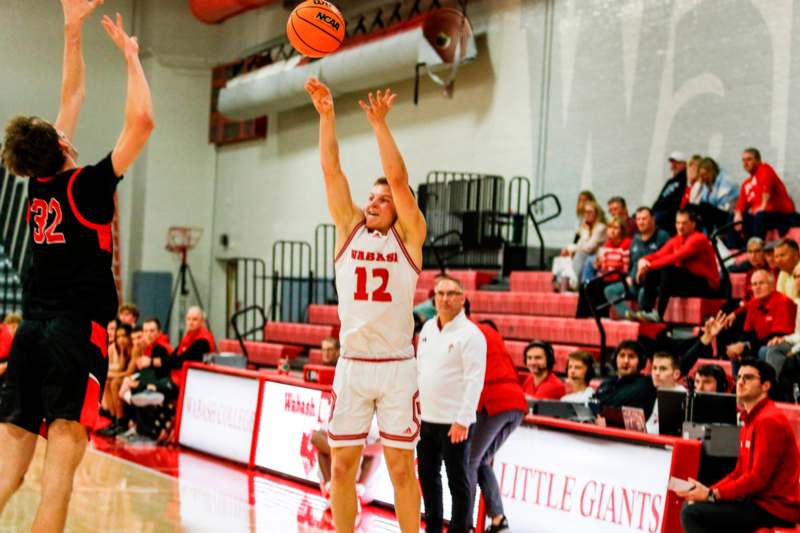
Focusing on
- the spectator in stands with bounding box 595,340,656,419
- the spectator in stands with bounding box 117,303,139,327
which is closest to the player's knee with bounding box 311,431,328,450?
the spectator in stands with bounding box 595,340,656,419

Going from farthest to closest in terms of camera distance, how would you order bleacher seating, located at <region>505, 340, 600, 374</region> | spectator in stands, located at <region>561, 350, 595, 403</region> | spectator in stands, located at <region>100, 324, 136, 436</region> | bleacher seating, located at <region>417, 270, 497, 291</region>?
1. bleacher seating, located at <region>417, 270, 497, 291</region>
2. spectator in stands, located at <region>100, 324, 136, 436</region>
3. bleacher seating, located at <region>505, 340, 600, 374</region>
4. spectator in stands, located at <region>561, 350, 595, 403</region>

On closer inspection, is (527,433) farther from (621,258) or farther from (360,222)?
(621,258)

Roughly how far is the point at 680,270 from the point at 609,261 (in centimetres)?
132

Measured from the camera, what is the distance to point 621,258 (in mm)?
12781

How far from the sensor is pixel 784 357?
8.89 metres

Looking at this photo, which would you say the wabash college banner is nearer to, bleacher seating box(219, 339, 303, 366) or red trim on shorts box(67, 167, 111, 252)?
red trim on shorts box(67, 167, 111, 252)

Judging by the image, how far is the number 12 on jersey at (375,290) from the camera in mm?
5805

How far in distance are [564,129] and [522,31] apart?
6.06 ft

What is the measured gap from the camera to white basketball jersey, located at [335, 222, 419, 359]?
580 centimetres

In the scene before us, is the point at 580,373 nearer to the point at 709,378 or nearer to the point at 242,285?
the point at 709,378

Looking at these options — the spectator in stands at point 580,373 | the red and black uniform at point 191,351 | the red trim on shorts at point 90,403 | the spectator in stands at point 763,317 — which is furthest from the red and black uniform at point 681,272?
the red trim on shorts at point 90,403

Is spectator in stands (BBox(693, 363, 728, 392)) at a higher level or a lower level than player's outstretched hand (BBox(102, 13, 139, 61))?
lower

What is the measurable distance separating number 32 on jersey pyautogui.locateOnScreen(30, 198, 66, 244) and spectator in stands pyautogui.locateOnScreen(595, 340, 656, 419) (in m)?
4.93

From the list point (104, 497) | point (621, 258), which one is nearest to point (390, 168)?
point (104, 497)
